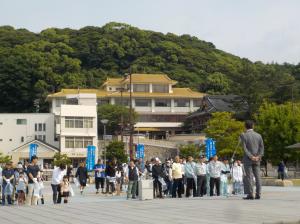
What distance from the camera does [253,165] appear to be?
40.7ft

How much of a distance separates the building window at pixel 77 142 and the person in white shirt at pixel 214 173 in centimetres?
5187

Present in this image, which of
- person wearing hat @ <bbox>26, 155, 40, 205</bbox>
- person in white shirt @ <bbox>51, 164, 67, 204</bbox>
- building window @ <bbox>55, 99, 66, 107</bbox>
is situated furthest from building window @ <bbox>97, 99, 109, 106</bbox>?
person wearing hat @ <bbox>26, 155, 40, 205</bbox>

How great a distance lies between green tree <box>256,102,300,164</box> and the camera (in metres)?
43.8

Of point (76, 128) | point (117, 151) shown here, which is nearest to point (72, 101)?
point (76, 128)

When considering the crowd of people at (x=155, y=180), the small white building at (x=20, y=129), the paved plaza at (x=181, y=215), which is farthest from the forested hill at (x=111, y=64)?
the paved plaza at (x=181, y=215)

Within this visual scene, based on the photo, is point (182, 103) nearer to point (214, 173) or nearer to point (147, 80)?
point (147, 80)

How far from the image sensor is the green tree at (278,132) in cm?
4375

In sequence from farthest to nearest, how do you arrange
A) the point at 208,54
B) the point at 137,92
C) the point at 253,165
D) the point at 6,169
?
the point at 208,54, the point at 137,92, the point at 6,169, the point at 253,165

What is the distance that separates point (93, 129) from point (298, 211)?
61147mm

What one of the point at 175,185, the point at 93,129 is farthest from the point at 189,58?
the point at 175,185

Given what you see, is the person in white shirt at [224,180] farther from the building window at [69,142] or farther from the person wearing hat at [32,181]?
the building window at [69,142]

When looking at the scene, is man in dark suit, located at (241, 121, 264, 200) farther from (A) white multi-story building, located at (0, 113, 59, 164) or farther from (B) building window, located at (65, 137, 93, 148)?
(A) white multi-story building, located at (0, 113, 59, 164)

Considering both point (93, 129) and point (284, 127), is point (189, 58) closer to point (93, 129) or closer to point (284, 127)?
point (93, 129)

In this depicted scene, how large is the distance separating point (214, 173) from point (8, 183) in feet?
22.3
